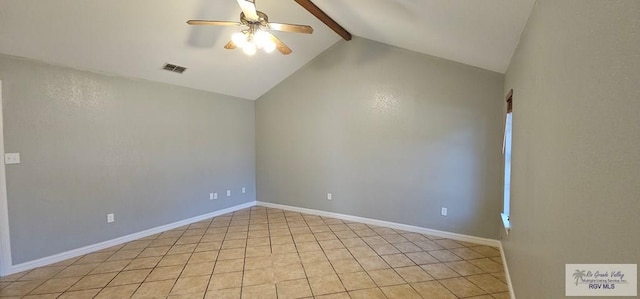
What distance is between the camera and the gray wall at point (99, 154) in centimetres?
293

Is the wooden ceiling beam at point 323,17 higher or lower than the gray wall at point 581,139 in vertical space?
higher

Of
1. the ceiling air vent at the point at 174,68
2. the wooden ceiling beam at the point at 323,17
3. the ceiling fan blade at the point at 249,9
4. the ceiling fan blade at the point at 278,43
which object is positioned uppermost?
the wooden ceiling beam at the point at 323,17

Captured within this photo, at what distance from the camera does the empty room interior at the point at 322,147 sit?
3.37ft

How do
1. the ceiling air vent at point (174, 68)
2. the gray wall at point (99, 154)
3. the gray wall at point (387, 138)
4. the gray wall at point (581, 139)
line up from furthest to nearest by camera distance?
the ceiling air vent at point (174, 68), the gray wall at point (387, 138), the gray wall at point (99, 154), the gray wall at point (581, 139)

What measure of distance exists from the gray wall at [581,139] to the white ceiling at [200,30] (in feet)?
2.49

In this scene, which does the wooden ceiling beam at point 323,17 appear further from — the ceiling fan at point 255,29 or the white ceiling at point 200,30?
the ceiling fan at point 255,29

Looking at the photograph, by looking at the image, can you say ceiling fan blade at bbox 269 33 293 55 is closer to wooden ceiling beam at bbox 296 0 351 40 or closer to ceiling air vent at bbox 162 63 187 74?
wooden ceiling beam at bbox 296 0 351 40

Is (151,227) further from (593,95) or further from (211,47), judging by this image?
(593,95)

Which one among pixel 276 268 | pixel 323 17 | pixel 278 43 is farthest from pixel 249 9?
pixel 276 268

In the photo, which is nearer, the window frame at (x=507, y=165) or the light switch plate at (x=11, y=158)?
the light switch plate at (x=11, y=158)

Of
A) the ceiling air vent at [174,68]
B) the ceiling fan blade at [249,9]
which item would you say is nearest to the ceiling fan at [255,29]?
the ceiling fan blade at [249,9]

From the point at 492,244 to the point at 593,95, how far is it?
3372 mm

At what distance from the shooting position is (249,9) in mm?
2320

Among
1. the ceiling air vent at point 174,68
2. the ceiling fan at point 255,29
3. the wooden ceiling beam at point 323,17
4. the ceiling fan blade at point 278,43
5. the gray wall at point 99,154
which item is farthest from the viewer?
the ceiling air vent at point 174,68
